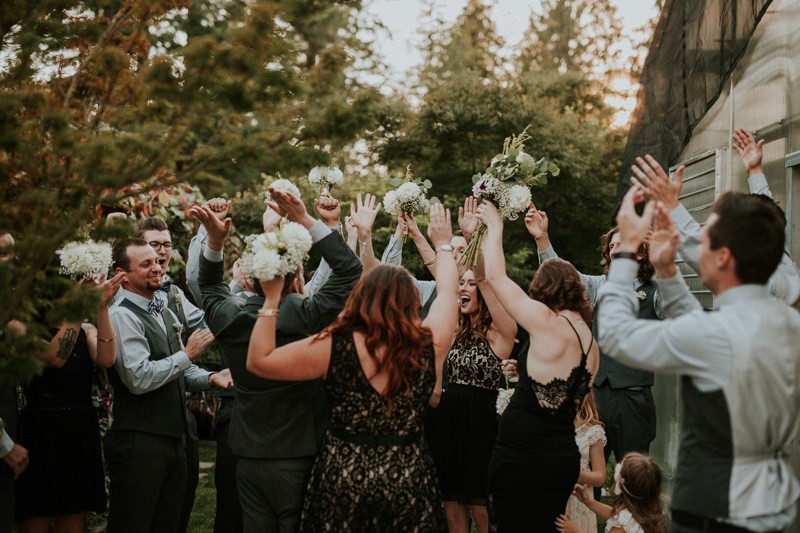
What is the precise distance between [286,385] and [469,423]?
6.38ft

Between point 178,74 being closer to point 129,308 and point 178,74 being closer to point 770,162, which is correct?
point 129,308

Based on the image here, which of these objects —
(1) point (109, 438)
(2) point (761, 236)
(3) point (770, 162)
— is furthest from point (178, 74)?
(3) point (770, 162)

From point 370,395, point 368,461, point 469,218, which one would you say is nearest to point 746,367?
point 370,395

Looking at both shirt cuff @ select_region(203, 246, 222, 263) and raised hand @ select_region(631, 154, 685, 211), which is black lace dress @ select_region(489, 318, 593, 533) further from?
shirt cuff @ select_region(203, 246, 222, 263)

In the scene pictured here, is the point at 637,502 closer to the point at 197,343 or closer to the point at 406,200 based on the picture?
the point at 406,200

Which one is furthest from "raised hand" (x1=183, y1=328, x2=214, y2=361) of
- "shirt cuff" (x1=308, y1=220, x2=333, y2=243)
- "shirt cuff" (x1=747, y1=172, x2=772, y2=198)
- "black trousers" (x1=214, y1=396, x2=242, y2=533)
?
"shirt cuff" (x1=747, y1=172, x2=772, y2=198)

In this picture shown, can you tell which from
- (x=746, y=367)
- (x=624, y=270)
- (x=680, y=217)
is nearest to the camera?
(x=746, y=367)

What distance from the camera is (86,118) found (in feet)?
11.8

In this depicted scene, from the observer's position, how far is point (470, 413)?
5754 millimetres

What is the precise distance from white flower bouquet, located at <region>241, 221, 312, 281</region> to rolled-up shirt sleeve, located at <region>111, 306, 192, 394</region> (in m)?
1.34

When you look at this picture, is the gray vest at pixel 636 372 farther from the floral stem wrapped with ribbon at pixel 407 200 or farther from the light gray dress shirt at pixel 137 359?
the light gray dress shirt at pixel 137 359

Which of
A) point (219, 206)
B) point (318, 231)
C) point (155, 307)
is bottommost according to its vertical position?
point (155, 307)

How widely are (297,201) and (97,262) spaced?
4.29 ft

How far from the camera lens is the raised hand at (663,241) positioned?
2990 millimetres
